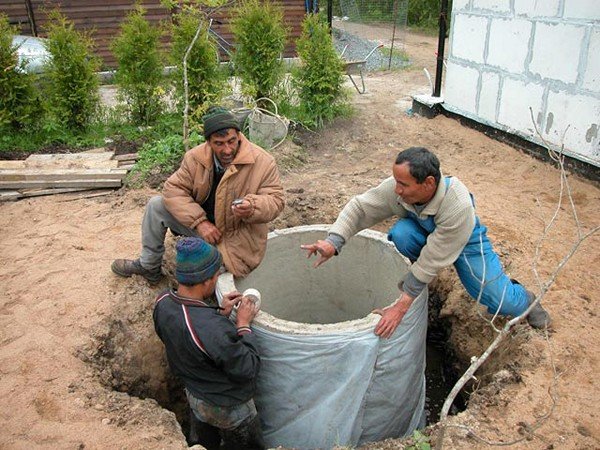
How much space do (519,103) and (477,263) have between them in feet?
13.0

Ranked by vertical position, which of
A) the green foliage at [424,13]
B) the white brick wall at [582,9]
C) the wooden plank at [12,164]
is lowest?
the wooden plank at [12,164]

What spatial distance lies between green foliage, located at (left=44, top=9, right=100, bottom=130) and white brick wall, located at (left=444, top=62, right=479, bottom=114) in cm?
501

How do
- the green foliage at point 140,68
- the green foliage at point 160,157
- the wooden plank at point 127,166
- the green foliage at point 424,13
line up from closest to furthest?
the green foliage at point 160,157 → the wooden plank at point 127,166 → the green foliage at point 140,68 → the green foliage at point 424,13

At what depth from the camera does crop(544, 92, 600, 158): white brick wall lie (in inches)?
211

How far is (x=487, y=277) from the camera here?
10.4ft

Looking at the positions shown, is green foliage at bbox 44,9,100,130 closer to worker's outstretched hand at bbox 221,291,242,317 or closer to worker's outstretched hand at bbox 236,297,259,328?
worker's outstretched hand at bbox 221,291,242,317

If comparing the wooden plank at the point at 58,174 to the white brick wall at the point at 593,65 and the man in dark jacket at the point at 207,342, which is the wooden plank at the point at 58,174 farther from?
the white brick wall at the point at 593,65

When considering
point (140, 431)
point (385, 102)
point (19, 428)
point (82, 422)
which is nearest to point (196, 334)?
point (140, 431)

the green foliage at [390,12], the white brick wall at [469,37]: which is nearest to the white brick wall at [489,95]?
the white brick wall at [469,37]

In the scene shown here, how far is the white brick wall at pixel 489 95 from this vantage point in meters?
6.72

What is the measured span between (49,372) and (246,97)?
5.05 metres

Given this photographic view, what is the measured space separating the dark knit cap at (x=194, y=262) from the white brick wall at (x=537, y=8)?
16.4 ft

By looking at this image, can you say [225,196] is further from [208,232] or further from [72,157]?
[72,157]

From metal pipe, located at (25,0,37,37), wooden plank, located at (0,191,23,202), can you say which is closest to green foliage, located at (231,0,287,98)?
wooden plank, located at (0,191,23,202)
